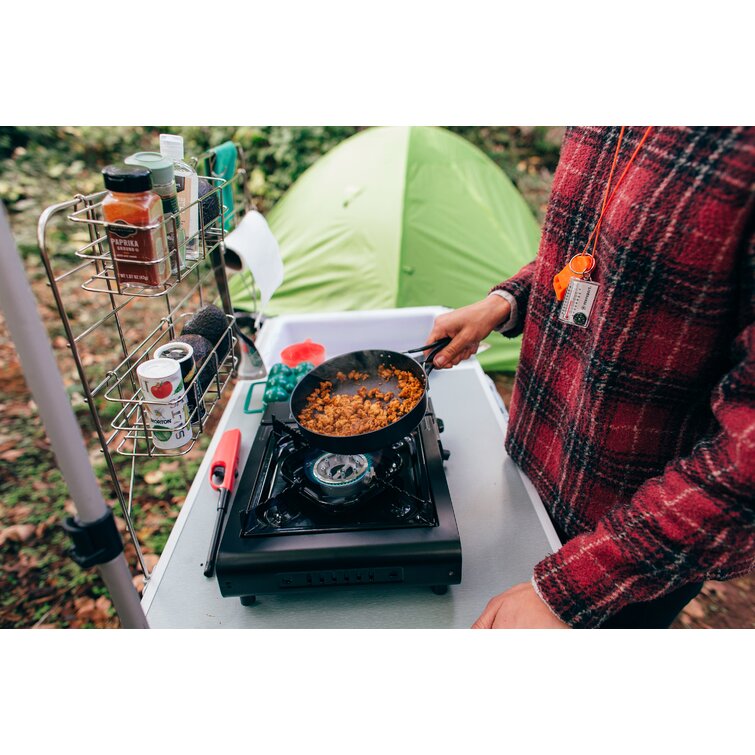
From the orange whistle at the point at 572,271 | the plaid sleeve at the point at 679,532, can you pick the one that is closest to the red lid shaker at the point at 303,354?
the orange whistle at the point at 572,271

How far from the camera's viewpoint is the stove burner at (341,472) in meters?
0.98

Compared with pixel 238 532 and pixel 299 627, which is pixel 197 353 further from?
pixel 299 627

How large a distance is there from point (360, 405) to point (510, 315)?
0.38 metres

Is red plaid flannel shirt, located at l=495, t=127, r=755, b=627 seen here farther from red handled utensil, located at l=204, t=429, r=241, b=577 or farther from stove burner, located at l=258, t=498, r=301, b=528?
red handled utensil, located at l=204, t=429, r=241, b=577

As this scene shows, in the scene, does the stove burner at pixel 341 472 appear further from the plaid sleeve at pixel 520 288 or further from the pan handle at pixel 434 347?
the plaid sleeve at pixel 520 288

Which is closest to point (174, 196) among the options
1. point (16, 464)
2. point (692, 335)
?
point (692, 335)

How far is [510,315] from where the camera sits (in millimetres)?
1172

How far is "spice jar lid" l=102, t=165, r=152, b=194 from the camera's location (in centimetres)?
76

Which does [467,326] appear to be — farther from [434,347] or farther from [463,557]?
[463,557]

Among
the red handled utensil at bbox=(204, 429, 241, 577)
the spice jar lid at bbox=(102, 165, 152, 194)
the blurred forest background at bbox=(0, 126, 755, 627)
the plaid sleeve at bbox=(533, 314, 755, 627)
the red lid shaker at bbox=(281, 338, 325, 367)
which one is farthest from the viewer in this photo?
the blurred forest background at bbox=(0, 126, 755, 627)

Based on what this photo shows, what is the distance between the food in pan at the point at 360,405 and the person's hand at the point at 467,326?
0.32ft

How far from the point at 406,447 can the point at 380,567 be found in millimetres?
284

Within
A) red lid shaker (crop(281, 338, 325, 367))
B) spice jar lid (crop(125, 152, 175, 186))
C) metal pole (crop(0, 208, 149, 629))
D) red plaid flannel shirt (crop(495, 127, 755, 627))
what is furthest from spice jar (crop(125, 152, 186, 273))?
red lid shaker (crop(281, 338, 325, 367))

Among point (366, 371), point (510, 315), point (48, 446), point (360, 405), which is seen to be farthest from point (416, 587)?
point (48, 446)
